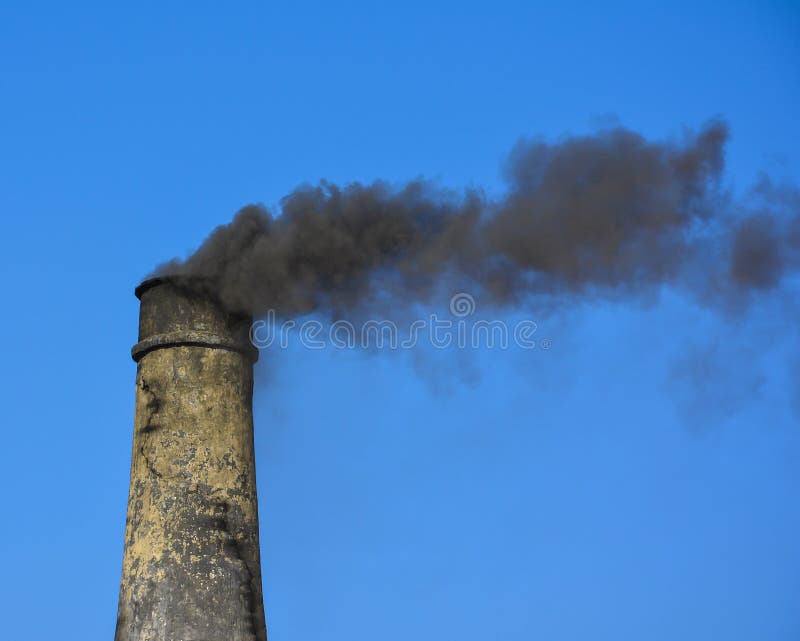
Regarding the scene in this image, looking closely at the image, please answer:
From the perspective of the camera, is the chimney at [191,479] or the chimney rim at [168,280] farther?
the chimney rim at [168,280]

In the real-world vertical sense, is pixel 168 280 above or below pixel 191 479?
above

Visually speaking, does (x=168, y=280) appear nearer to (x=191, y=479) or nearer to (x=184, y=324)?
(x=184, y=324)

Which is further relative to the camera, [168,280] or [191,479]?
[168,280]

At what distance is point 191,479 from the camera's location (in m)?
7.07

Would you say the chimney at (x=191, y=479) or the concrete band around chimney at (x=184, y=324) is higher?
the concrete band around chimney at (x=184, y=324)

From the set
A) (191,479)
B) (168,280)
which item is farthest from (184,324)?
(191,479)

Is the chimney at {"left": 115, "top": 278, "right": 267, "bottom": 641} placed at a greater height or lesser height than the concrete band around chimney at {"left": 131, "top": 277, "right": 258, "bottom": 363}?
lesser

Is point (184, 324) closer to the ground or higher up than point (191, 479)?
higher up

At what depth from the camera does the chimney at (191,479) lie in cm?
676

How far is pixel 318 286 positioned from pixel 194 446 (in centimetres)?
176

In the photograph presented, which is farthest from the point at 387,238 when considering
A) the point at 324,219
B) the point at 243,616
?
the point at 243,616

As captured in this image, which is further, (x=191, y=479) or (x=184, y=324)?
(x=184, y=324)

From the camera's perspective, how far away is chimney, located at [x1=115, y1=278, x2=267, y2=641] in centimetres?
676

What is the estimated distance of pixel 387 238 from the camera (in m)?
8.38
